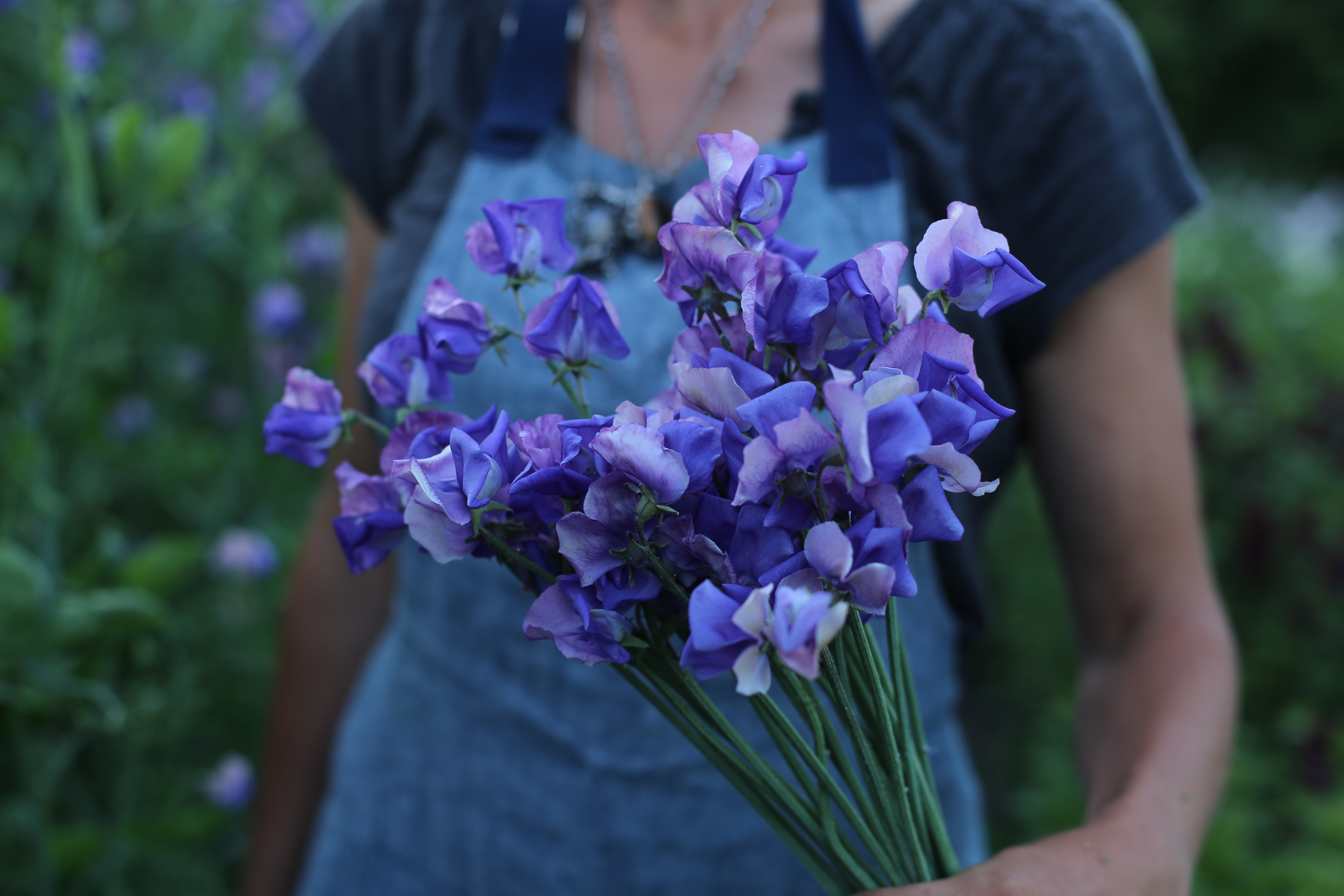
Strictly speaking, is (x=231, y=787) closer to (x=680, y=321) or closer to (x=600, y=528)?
(x=680, y=321)

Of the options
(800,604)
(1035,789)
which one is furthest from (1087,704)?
(1035,789)

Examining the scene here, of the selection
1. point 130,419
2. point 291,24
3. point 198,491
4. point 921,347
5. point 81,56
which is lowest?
point 198,491

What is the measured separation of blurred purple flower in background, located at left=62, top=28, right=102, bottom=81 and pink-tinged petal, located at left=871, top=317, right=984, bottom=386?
113cm

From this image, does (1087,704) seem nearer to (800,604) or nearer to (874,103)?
(874,103)

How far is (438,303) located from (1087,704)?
720 mm

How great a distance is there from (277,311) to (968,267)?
6.30 ft

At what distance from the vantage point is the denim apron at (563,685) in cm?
94

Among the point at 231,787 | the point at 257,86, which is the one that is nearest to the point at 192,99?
the point at 257,86

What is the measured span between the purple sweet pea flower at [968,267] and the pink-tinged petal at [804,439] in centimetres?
10

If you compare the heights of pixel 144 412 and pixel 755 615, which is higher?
pixel 755 615

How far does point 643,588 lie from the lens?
1.54ft

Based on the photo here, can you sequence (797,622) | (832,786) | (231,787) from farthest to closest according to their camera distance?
1. (231,787)
2. (832,786)
3. (797,622)

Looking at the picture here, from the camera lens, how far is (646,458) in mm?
423

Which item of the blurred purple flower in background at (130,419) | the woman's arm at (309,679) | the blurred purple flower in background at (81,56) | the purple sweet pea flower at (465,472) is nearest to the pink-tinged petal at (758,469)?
the purple sweet pea flower at (465,472)
